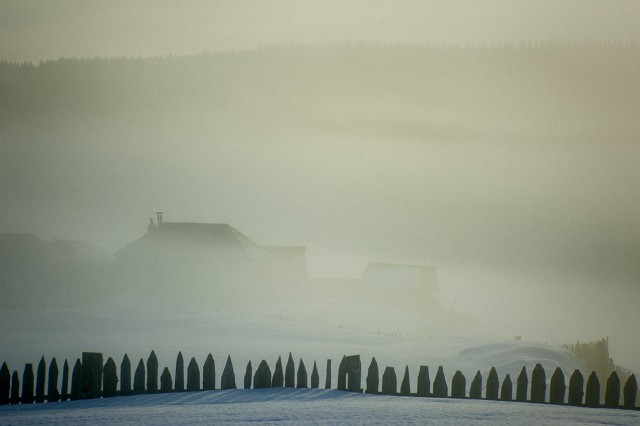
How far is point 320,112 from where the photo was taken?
10539 mm

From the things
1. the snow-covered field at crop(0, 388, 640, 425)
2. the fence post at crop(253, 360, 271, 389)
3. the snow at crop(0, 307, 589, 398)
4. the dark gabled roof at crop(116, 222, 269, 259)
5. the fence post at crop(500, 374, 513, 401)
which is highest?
the dark gabled roof at crop(116, 222, 269, 259)

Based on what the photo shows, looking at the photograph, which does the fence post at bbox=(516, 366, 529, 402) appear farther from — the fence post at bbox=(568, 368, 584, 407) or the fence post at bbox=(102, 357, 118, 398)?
the fence post at bbox=(102, 357, 118, 398)

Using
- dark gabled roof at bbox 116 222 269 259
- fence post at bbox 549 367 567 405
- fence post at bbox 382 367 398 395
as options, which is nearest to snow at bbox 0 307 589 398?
dark gabled roof at bbox 116 222 269 259

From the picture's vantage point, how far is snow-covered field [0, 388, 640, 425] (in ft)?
21.3

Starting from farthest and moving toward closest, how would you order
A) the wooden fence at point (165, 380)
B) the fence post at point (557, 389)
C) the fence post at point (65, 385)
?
the fence post at point (65, 385) < the wooden fence at point (165, 380) < the fence post at point (557, 389)

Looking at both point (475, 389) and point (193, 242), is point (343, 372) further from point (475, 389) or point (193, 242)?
point (193, 242)

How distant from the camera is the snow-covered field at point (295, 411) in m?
6.50

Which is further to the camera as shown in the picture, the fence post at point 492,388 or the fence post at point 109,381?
the fence post at point 109,381

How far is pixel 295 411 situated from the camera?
6.82 meters

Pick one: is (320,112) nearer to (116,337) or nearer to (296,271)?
(296,271)

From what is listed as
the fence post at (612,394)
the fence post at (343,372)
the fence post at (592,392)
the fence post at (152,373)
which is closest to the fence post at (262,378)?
the fence post at (343,372)

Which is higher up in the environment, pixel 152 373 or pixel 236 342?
pixel 236 342

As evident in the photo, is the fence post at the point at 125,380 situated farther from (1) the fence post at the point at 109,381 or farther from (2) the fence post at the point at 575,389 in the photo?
(2) the fence post at the point at 575,389

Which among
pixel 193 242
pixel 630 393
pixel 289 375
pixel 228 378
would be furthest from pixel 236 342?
pixel 630 393
